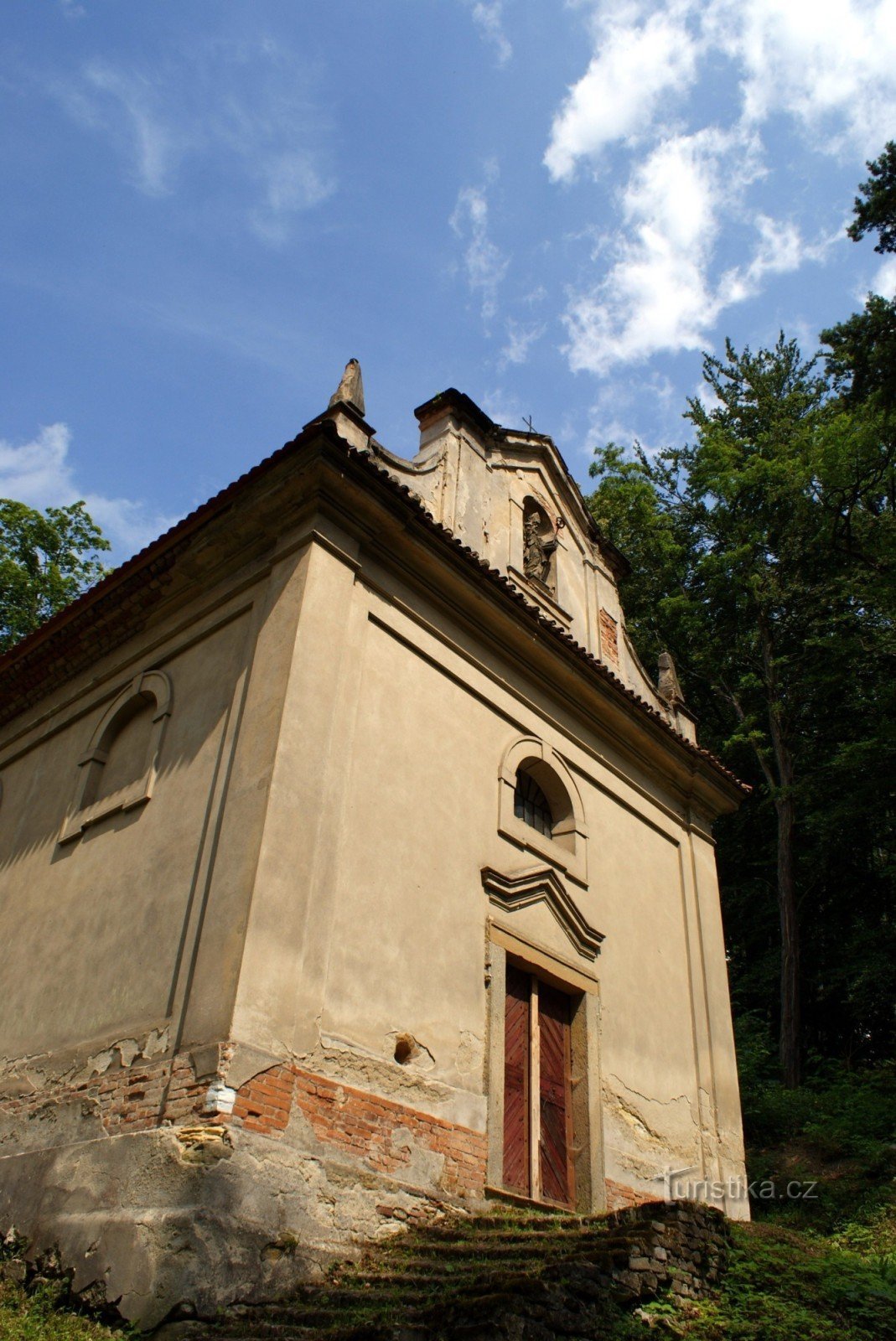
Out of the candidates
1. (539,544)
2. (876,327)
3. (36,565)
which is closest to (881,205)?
(876,327)

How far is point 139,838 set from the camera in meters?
8.98

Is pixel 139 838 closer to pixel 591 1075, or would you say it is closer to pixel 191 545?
pixel 191 545

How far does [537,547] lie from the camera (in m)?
14.2

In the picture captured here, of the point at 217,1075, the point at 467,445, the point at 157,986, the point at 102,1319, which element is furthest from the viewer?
A: the point at 467,445

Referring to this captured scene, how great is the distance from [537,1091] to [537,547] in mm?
7525

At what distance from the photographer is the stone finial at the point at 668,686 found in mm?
14586

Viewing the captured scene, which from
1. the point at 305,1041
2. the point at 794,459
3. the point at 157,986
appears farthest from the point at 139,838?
the point at 794,459

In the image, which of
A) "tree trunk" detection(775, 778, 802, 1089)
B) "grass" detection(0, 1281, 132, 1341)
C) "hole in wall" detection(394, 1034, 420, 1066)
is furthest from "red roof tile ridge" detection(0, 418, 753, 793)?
"tree trunk" detection(775, 778, 802, 1089)

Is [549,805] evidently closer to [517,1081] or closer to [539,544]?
[517,1081]

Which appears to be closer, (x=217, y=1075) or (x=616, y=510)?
(x=217, y=1075)

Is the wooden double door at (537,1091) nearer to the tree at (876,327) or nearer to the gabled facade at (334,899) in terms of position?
the gabled facade at (334,899)

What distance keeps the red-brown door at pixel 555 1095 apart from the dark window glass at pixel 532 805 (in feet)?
6.02

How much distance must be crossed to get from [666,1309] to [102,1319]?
3.39 meters

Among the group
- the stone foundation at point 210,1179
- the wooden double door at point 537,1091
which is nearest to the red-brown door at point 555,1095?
the wooden double door at point 537,1091
